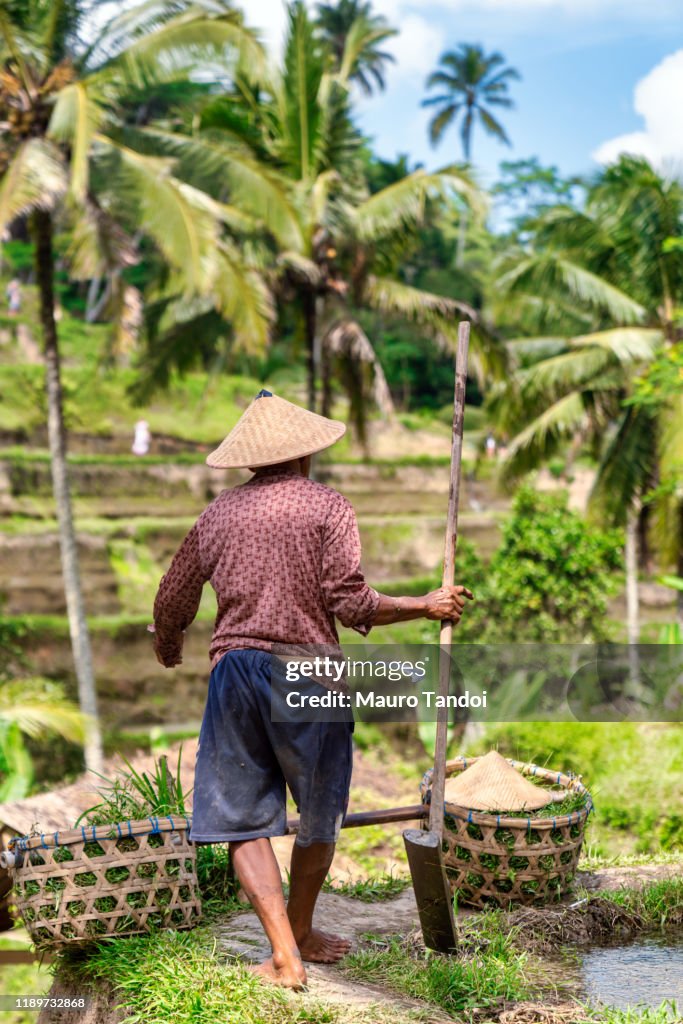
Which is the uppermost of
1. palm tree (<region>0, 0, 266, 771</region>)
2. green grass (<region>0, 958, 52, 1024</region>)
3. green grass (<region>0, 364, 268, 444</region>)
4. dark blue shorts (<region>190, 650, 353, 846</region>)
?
palm tree (<region>0, 0, 266, 771</region>)

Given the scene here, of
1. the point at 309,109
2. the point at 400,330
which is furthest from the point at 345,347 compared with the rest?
the point at 400,330

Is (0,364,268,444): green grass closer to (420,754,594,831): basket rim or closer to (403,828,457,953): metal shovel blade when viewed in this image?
(420,754,594,831): basket rim

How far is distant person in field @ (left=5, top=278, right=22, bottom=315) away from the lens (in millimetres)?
24234

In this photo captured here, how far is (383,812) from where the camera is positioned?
371 centimetres

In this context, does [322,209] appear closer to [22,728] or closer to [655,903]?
[22,728]

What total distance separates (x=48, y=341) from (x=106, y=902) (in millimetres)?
9343

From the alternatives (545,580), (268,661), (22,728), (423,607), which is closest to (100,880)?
(268,661)

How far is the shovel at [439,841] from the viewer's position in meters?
2.92

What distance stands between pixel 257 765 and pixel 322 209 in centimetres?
1130

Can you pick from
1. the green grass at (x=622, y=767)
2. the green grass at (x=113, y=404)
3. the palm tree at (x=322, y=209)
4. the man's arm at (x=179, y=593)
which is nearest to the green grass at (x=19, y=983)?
the green grass at (x=622, y=767)

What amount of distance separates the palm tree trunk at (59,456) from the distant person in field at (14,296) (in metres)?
13.4

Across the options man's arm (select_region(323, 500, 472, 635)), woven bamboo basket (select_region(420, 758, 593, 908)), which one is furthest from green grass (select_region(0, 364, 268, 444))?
man's arm (select_region(323, 500, 472, 635))

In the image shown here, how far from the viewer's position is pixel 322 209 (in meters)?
13.3

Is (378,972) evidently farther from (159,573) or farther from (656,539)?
(159,573)
